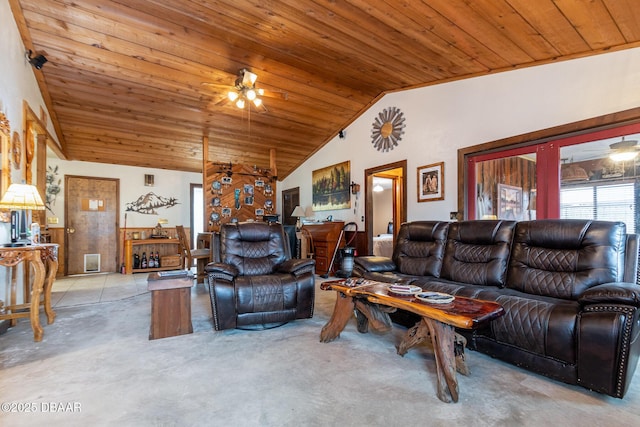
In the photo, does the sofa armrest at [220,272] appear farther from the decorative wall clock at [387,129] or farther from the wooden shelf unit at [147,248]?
the wooden shelf unit at [147,248]

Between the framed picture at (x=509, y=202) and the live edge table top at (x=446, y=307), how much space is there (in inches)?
83.7

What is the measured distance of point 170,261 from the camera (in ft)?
23.1

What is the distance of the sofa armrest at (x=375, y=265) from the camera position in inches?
133

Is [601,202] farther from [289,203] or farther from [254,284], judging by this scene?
[289,203]

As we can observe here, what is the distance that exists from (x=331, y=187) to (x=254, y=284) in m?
4.05

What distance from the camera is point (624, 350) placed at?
1723 mm

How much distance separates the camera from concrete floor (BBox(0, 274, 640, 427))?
1.64 meters

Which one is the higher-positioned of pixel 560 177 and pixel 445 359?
pixel 560 177

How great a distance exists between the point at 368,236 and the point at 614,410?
4106 millimetres

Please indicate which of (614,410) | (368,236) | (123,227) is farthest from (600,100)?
(123,227)

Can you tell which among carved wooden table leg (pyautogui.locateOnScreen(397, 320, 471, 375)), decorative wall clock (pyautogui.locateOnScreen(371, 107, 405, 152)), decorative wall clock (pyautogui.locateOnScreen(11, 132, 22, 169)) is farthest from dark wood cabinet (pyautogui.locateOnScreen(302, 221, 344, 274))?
decorative wall clock (pyautogui.locateOnScreen(11, 132, 22, 169))

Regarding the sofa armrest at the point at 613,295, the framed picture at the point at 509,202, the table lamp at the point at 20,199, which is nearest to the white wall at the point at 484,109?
the framed picture at the point at 509,202

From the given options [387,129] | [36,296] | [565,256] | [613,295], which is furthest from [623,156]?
[36,296]

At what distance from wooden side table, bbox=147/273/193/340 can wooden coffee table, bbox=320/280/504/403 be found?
1312 millimetres
